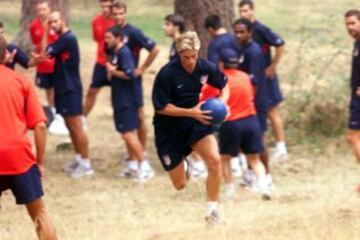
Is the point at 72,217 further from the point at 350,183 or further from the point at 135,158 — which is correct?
the point at 350,183

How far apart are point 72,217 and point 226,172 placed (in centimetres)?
184

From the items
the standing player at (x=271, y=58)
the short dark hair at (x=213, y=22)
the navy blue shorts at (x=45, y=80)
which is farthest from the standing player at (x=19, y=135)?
the navy blue shorts at (x=45, y=80)

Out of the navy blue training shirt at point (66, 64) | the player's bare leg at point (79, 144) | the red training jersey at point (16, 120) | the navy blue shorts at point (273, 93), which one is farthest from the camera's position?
the navy blue shorts at point (273, 93)

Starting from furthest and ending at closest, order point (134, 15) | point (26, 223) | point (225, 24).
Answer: point (134, 15) < point (225, 24) < point (26, 223)

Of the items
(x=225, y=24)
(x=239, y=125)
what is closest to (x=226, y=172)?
(x=239, y=125)

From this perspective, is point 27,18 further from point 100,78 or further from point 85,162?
point 85,162

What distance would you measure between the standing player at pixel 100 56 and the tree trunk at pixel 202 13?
1029mm

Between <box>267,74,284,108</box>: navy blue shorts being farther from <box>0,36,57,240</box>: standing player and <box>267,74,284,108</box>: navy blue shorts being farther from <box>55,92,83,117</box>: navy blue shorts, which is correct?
<box>0,36,57,240</box>: standing player

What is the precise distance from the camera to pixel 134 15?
28375mm

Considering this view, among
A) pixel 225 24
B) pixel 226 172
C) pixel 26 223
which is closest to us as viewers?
pixel 26 223

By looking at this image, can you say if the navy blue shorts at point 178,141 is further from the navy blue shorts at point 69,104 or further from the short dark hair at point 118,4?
the short dark hair at point 118,4

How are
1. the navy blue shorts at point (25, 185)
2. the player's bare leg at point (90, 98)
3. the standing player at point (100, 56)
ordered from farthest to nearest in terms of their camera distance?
1. the player's bare leg at point (90, 98)
2. the standing player at point (100, 56)
3. the navy blue shorts at point (25, 185)

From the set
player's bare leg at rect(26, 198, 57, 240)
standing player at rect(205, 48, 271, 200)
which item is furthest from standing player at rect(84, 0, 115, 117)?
player's bare leg at rect(26, 198, 57, 240)

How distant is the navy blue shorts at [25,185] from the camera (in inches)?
289
